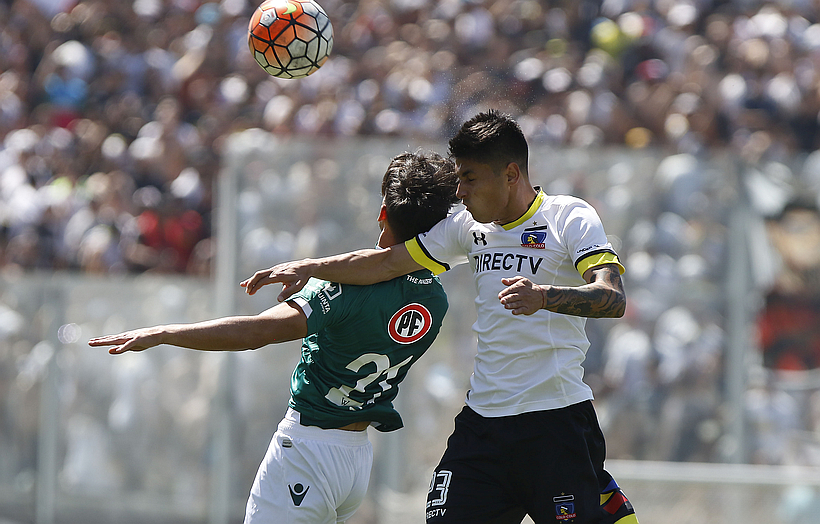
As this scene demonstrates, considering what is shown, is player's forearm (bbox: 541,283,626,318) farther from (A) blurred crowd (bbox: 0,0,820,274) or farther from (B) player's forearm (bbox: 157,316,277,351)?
(A) blurred crowd (bbox: 0,0,820,274)

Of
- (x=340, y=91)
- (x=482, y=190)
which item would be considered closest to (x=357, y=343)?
(x=482, y=190)

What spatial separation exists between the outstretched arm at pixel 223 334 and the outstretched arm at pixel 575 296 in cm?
96

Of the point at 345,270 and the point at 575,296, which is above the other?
the point at 345,270


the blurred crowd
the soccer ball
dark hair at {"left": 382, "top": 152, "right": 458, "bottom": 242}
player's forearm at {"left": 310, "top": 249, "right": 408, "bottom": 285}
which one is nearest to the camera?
player's forearm at {"left": 310, "top": 249, "right": 408, "bottom": 285}

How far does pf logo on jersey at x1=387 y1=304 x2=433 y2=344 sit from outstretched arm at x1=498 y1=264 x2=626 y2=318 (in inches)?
28.6

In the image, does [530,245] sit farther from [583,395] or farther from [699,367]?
[699,367]

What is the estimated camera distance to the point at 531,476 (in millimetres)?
4008

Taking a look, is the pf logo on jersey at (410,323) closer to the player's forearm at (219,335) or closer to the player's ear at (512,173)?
the player's forearm at (219,335)

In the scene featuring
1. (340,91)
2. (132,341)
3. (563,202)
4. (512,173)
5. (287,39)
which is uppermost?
(340,91)

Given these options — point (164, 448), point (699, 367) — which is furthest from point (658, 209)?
point (164, 448)

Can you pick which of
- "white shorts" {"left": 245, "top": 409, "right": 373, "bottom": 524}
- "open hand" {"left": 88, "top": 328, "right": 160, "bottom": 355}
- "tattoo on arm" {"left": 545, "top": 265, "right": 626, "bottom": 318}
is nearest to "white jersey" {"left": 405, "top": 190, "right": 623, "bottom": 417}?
"tattoo on arm" {"left": 545, "top": 265, "right": 626, "bottom": 318}

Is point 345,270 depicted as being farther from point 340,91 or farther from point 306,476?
point 340,91

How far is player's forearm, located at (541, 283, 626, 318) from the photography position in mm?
3416

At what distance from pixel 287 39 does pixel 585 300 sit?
2.57m
